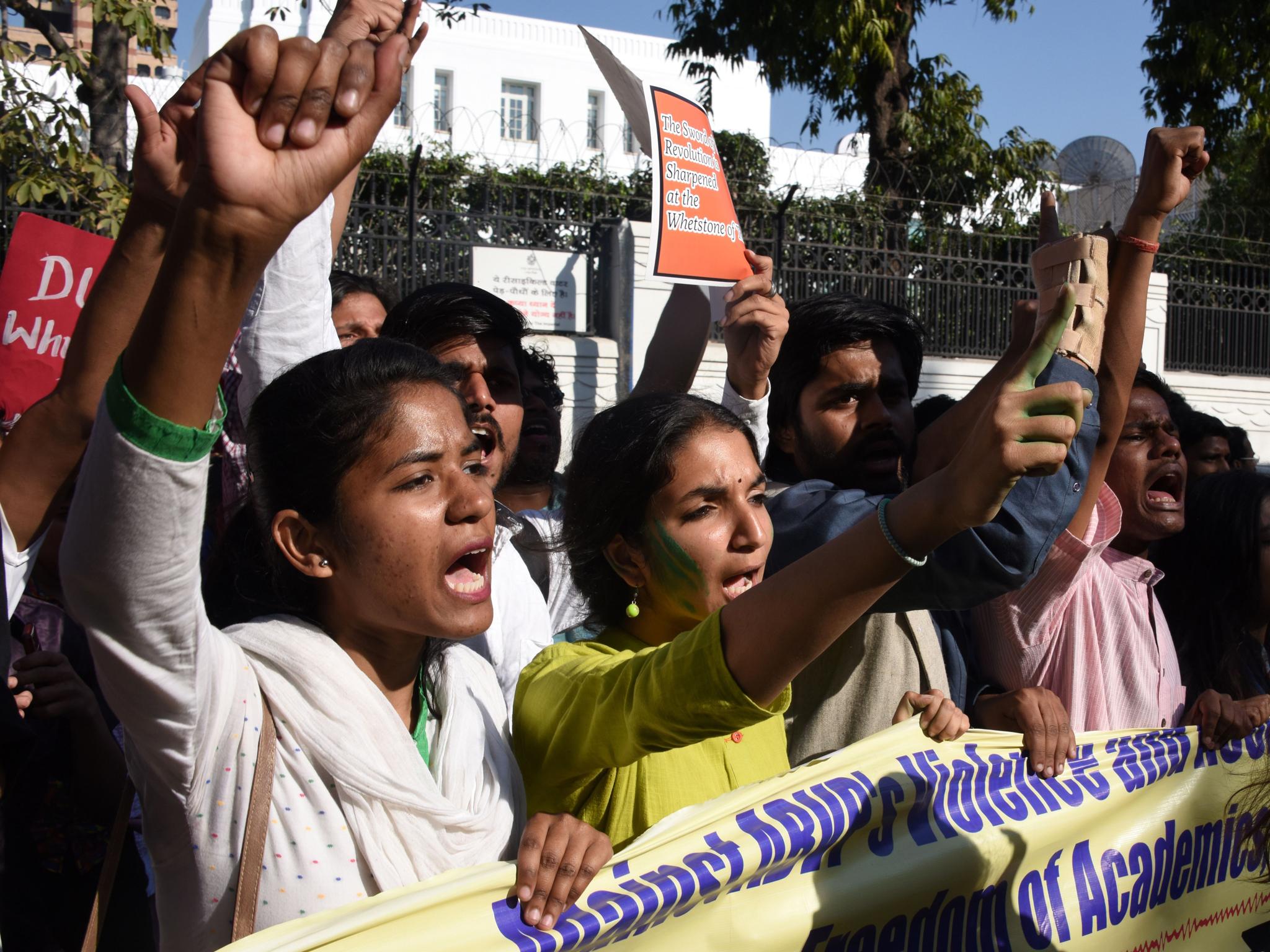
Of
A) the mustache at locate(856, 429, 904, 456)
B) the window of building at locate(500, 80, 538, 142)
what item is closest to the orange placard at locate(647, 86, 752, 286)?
the mustache at locate(856, 429, 904, 456)

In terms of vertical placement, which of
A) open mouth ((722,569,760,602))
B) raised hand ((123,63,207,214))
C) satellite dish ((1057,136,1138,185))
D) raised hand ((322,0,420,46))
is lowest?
open mouth ((722,569,760,602))

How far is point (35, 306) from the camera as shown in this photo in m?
3.36

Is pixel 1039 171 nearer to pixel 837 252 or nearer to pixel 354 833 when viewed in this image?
pixel 837 252

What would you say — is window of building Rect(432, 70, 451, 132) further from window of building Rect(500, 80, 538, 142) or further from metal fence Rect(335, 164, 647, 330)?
metal fence Rect(335, 164, 647, 330)

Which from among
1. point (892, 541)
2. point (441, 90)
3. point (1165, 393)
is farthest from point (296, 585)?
point (441, 90)

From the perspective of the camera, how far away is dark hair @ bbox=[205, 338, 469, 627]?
1.76m

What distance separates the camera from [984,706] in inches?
99.4

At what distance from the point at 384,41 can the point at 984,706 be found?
1962 mm

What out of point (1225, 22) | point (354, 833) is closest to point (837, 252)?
point (1225, 22)

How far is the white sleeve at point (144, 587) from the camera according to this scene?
1.16 m

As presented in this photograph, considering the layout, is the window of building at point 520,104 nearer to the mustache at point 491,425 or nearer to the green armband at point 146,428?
the mustache at point 491,425

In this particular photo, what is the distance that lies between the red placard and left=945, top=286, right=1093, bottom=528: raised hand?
2.87 metres

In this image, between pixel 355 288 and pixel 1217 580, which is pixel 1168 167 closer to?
pixel 1217 580

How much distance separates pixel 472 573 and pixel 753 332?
4.99ft
